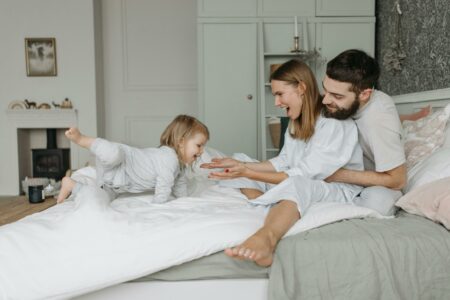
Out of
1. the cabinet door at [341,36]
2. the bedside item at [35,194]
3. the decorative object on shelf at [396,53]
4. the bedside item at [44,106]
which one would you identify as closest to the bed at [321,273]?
the decorative object on shelf at [396,53]

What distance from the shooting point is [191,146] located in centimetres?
204

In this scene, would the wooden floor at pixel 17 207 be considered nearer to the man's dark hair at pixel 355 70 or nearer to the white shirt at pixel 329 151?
the white shirt at pixel 329 151

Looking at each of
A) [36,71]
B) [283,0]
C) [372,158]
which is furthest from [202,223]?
[36,71]

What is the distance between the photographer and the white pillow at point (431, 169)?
1824 mm

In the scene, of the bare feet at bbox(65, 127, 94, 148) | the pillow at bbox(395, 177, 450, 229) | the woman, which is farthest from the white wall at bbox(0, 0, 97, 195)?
the pillow at bbox(395, 177, 450, 229)

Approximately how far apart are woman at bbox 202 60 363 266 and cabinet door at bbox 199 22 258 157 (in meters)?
2.11

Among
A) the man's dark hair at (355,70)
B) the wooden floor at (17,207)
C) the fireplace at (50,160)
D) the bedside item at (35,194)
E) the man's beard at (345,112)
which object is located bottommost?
the wooden floor at (17,207)

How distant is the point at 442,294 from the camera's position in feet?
4.60

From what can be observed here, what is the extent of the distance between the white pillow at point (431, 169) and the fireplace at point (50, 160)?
411 cm

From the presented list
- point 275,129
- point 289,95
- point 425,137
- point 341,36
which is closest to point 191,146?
point 289,95

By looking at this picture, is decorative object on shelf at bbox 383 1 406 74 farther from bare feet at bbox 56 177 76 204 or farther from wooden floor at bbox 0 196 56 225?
wooden floor at bbox 0 196 56 225

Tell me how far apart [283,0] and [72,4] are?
2.34 meters

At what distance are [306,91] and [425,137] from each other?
0.69 metres

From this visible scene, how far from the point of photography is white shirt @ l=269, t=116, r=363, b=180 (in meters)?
1.81
